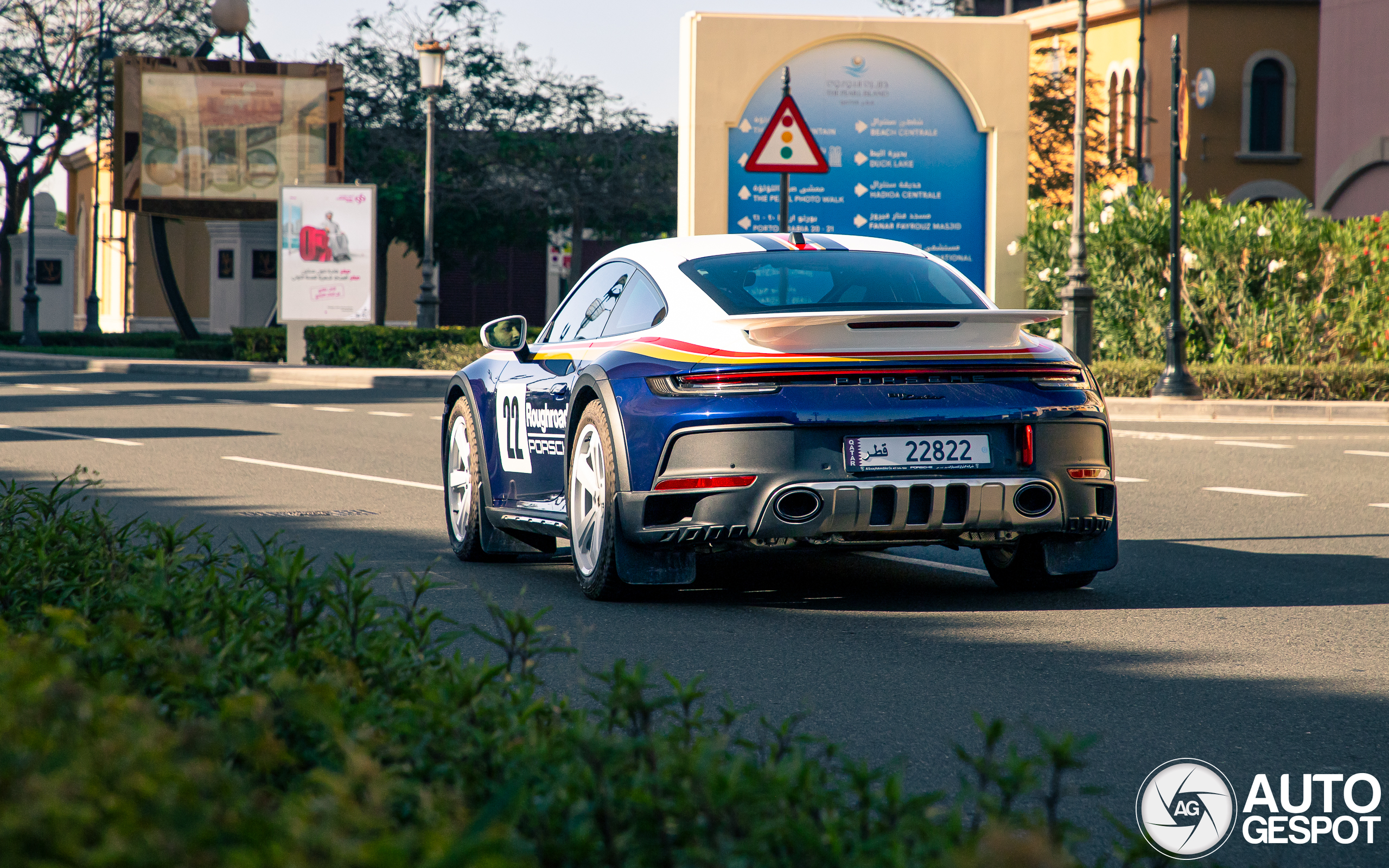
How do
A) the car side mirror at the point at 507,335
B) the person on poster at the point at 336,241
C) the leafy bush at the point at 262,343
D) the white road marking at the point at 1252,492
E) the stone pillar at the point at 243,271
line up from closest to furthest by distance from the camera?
the car side mirror at the point at 507,335
the white road marking at the point at 1252,492
the person on poster at the point at 336,241
the leafy bush at the point at 262,343
the stone pillar at the point at 243,271

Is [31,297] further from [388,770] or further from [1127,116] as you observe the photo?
[388,770]

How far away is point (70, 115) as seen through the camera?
51.6 meters

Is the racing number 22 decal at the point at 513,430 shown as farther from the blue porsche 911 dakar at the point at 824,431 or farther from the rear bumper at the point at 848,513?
the rear bumper at the point at 848,513

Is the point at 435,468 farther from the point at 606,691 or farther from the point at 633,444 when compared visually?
the point at 606,691

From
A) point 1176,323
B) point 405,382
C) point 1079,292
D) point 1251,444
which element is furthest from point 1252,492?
point 405,382

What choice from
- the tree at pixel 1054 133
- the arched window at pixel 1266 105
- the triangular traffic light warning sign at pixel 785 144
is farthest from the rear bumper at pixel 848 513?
the arched window at pixel 1266 105

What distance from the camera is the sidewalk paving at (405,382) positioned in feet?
61.5

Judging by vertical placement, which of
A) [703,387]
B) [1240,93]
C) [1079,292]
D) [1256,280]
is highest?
[1240,93]

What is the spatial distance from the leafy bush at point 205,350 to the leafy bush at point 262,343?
1522mm

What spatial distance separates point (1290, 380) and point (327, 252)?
19.8 m

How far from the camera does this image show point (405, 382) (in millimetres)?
26375

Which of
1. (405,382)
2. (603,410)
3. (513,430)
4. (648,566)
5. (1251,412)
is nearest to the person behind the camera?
(648,566)

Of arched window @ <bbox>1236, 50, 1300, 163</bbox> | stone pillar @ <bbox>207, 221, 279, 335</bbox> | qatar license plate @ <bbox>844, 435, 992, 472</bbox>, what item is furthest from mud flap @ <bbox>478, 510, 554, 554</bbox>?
stone pillar @ <bbox>207, 221, 279, 335</bbox>

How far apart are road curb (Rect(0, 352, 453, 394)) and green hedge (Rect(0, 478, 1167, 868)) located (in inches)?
809
